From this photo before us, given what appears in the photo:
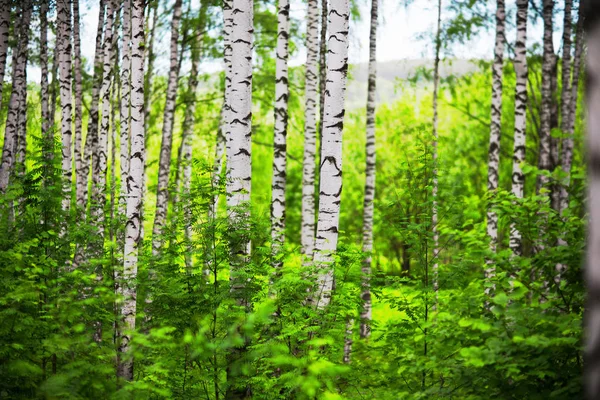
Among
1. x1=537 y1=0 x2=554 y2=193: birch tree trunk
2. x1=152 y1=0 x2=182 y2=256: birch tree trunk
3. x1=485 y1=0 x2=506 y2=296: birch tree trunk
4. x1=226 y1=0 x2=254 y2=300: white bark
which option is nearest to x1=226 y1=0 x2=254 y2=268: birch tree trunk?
x1=226 y1=0 x2=254 y2=300: white bark

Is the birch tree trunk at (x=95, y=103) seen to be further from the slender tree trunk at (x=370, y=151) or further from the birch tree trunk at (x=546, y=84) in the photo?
the birch tree trunk at (x=546, y=84)

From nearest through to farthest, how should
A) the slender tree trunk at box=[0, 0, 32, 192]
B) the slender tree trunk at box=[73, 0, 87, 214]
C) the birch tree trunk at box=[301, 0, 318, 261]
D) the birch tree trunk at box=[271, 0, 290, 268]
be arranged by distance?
the birch tree trunk at box=[271, 0, 290, 268]
the birch tree trunk at box=[301, 0, 318, 261]
the slender tree trunk at box=[0, 0, 32, 192]
the slender tree trunk at box=[73, 0, 87, 214]

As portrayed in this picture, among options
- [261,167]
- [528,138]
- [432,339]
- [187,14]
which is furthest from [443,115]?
[432,339]

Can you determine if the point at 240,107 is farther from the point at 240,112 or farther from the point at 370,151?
the point at 370,151

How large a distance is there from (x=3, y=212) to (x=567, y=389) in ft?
24.9

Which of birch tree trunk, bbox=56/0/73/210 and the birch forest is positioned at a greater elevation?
birch tree trunk, bbox=56/0/73/210

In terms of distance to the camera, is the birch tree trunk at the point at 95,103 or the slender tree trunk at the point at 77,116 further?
the slender tree trunk at the point at 77,116

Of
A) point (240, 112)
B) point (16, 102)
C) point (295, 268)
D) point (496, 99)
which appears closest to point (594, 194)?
point (295, 268)

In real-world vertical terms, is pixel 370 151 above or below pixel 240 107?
above

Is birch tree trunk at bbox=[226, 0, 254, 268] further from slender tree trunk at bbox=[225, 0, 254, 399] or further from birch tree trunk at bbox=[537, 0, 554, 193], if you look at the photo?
birch tree trunk at bbox=[537, 0, 554, 193]

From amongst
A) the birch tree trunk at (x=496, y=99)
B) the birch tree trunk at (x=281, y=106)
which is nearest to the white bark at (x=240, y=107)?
the birch tree trunk at (x=281, y=106)

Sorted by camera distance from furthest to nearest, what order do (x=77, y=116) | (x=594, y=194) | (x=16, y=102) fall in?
(x=77, y=116) → (x=16, y=102) → (x=594, y=194)

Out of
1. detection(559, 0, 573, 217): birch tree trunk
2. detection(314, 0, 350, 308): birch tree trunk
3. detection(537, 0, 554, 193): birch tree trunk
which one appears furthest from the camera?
detection(559, 0, 573, 217): birch tree trunk

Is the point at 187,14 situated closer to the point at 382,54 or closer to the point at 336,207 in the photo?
the point at 382,54
